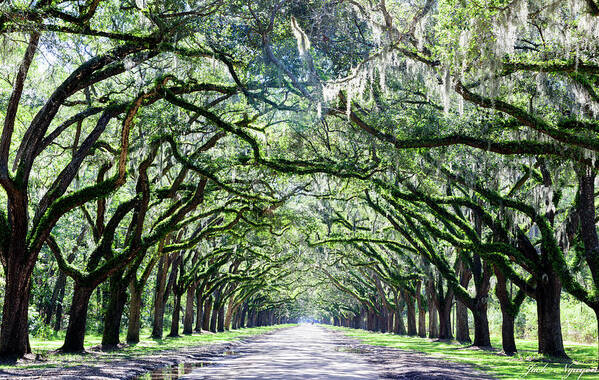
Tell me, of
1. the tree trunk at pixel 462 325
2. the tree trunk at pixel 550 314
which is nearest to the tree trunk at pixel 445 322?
the tree trunk at pixel 462 325

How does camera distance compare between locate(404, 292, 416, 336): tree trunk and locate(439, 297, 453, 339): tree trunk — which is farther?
locate(404, 292, 416, 336): tree trunk

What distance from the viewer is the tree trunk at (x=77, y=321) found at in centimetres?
1709

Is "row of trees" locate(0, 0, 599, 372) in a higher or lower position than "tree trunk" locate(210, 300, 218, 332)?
higher

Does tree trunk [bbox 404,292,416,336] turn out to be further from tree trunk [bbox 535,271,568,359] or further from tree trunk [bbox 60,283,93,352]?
tree trunk [bbox 60,283,93,352]

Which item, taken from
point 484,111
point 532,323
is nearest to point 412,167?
point 484,111

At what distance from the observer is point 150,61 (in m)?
14.0

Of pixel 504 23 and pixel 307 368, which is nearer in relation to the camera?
pixel 504 23

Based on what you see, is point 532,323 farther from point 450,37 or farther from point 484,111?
point 450,37

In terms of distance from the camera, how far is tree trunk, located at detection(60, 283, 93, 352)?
1709cm

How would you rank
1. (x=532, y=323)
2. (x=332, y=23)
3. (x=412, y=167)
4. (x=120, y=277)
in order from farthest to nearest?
(x=532, y=323)
(x=120, y=277)
(x=412, y=167)
(x=332, y=23)

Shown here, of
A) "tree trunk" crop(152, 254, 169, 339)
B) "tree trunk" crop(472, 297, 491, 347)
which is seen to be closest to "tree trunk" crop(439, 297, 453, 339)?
"tree trunk" crop(472, 297, 491, 347)

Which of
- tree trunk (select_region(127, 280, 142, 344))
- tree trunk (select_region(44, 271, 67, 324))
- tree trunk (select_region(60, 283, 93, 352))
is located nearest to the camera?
tree trunk (select_region(60, 283, 93, 352))

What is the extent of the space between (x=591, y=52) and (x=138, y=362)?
41.1ft

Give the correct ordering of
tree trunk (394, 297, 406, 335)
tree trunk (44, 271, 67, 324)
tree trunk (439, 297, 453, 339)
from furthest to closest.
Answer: tree trunk (394, 297, 406, 335), tree trunk (44, 271, 67, 324), tree trunk (439, 297, 453, 339)
